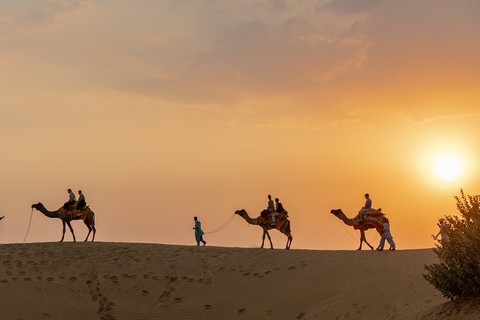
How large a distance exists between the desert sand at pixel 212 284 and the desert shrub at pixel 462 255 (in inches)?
112

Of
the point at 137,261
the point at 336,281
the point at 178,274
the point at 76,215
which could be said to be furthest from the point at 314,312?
the point at 76,215

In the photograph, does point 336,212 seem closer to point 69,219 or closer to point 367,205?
point 367,205

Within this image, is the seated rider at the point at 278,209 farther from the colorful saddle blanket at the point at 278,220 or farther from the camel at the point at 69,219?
the camel at the point at 69,219

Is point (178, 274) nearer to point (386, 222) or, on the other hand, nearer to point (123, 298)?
point (123, 298)

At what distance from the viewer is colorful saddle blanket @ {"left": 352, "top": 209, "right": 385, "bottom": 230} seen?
30375 mm

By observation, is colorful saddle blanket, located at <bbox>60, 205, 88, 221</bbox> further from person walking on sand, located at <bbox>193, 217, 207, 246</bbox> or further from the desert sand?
person walking on sand, located at <bbox>193, 217, 207, 246</bbox>

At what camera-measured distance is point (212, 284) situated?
90.0 ft

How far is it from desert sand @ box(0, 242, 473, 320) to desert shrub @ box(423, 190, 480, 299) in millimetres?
2857

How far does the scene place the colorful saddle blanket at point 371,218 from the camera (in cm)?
3038

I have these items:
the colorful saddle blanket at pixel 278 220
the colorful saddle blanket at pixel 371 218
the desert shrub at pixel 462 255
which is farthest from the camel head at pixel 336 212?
the desert shrub at pixel 462 255

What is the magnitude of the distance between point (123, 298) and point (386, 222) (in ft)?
40.6

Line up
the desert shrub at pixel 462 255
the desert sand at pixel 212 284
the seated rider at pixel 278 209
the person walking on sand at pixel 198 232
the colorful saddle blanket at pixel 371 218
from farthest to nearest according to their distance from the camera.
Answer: the person walking on sand at pixel 198 232 → the seated rider at pixel 278 209 → the colorful saddle blanket at pixel 371 218 → the desert sand at pixel 212 284 → the desert shrub at pixel 462 255

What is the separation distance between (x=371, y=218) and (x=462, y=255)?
13.1 metres

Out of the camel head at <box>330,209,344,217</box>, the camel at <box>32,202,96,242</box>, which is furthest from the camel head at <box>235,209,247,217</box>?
the camel at <box>32,202,96,242</box>
